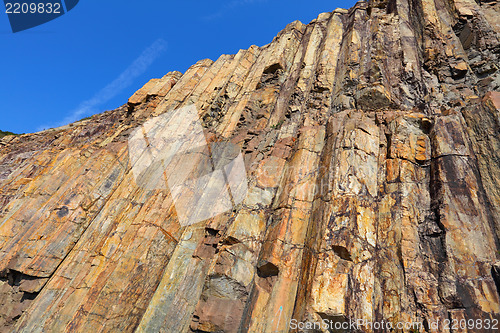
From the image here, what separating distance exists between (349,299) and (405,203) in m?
3.80

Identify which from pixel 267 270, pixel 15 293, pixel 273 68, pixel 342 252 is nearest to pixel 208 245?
pixel 267 270

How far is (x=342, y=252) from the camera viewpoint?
8.27 m

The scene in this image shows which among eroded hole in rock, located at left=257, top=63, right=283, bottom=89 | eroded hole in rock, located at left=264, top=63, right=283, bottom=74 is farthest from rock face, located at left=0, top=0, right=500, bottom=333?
eroded hole in rock, located at left=264, top=63, right=283, bottom=74

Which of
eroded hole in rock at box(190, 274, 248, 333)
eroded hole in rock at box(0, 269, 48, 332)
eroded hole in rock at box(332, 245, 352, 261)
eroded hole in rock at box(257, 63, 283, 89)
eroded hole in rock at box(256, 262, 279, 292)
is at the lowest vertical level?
eroded hole in rock at box(0, 269, 48, 332)

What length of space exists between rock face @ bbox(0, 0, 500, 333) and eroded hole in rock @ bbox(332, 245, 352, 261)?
27mm

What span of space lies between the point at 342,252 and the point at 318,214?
1532mm

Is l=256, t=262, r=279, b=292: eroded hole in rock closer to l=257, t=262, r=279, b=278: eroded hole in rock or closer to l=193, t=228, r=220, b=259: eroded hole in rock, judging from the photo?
l=257, t=262, r=279, b=278: eroded hole in rock

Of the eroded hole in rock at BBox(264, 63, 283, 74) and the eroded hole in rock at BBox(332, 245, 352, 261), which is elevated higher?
the eroded hole in rock at BBox(264, 63, 283, 74)

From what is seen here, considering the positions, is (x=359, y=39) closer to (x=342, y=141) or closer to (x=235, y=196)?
(x=342, y=141)

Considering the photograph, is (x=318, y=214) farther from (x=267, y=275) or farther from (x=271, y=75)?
(x=271, y=75)

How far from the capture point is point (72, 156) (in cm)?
1706

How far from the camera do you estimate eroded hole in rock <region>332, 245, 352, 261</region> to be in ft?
27.0

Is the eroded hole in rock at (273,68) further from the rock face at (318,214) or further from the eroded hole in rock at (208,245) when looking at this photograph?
the eroded hole in rock at (208,245)

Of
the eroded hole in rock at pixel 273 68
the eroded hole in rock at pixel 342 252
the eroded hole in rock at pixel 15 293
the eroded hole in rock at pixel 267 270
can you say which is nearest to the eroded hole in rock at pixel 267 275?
the eroded hole in rock at pixel 267 270
